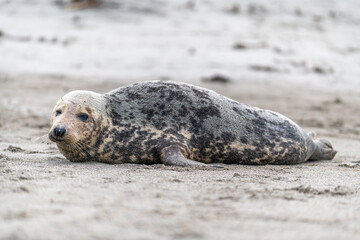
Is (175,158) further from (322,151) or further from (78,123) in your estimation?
(322,151)

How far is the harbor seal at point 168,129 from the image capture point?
402 centimetres

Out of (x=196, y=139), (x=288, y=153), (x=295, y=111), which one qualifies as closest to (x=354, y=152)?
(x=288, y=153)

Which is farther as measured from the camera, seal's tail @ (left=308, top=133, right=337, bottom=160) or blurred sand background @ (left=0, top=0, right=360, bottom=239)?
seal's tail @ (left=308, top=133, right=337, bottom=160)

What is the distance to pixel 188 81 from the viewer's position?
10.2 metres

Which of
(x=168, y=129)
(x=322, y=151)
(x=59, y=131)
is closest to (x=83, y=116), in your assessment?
(x=59, y=131)

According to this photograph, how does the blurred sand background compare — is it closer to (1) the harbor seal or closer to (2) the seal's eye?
(1) the harbor seal

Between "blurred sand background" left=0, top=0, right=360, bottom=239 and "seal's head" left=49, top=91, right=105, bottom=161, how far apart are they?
0.55ft

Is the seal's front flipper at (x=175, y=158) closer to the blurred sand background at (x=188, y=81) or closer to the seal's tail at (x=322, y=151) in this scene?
the blurred sand background at (x=188, y=81)

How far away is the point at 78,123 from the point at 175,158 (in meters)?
0.78

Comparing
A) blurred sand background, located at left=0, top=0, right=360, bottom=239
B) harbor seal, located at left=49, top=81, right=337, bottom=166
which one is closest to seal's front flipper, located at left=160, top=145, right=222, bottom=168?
harbor seal, located at left=49, top=81, right=337, bottom=166

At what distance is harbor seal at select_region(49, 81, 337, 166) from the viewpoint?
13.2 feet

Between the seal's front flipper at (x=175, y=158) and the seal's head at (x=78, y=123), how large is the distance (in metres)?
0.56

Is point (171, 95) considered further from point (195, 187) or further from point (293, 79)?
point (293, 79)

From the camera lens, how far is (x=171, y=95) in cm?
441
